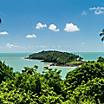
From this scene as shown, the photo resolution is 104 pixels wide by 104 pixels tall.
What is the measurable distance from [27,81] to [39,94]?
2.17ft

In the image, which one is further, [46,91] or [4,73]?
[4,73]

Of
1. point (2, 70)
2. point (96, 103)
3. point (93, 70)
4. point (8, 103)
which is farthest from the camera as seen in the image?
point (2, 70)

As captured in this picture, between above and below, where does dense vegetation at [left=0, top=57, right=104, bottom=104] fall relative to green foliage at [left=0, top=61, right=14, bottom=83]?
below

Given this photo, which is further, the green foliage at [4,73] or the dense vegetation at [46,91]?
the green foliage at [4,73]

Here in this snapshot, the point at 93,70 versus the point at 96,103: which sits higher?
the point at 93,70

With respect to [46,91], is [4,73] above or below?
above

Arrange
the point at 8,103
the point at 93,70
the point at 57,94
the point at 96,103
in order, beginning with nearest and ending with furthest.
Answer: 1. the point at 8,103
2. the point at 96,103
3. the point at 57,94
4. the point at 93,70

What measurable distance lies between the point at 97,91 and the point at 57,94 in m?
1.61

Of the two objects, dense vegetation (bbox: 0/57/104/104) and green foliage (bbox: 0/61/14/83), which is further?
green foliage (bbox: 0/61/14/83)

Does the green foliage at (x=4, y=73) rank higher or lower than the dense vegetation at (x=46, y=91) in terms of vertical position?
higher

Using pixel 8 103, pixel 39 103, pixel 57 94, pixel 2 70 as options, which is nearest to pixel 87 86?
pixel 57 94

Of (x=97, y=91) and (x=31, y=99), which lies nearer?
(x=31, y=99)

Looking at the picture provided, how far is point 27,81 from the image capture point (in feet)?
40.9

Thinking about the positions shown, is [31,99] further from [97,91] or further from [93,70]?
[93,70]
